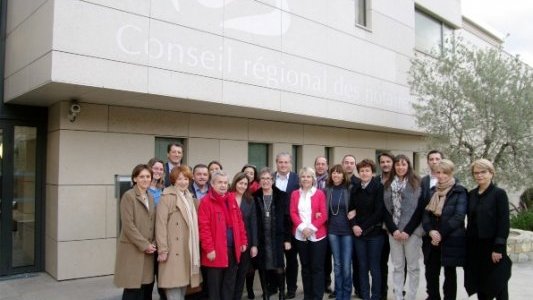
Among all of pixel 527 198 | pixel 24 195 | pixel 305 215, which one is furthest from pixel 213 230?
pixel 527 198

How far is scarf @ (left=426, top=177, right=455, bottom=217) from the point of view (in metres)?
5.12

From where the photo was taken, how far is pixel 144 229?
4898mm

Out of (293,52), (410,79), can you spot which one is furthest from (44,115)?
(410,79)

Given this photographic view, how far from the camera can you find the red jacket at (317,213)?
18.5 ft

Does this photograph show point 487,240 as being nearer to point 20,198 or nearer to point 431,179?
point 431,179

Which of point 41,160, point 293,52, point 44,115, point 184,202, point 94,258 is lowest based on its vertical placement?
point 94,258

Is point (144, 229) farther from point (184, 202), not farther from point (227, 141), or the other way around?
point (227, 141)

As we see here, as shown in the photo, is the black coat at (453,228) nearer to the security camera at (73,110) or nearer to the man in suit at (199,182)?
the man in suit at (199,182)

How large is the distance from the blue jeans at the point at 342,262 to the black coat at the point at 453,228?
114cm

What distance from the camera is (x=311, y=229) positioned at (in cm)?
560

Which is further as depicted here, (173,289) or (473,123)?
(473,123)

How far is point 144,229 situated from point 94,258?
3109mm

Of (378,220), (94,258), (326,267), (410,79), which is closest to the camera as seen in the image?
(378,220)

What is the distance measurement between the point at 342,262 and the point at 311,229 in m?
0.61
